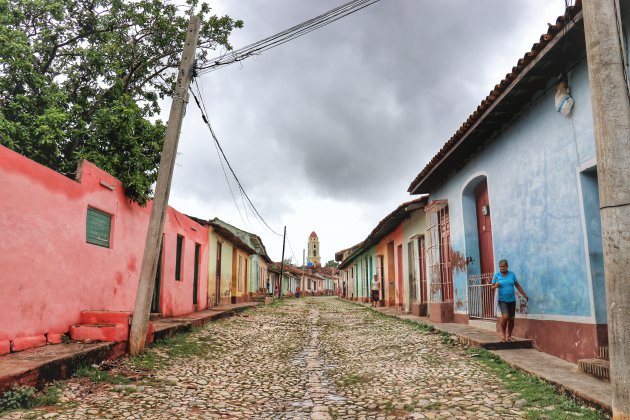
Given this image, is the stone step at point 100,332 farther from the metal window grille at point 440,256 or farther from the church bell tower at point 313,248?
the church bell tower at point 313,248

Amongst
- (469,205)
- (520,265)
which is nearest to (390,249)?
(469,205)

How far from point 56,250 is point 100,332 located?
1.22 metres

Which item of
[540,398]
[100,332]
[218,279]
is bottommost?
[540,398]

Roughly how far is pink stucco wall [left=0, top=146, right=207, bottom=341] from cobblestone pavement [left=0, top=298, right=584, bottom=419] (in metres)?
1.24

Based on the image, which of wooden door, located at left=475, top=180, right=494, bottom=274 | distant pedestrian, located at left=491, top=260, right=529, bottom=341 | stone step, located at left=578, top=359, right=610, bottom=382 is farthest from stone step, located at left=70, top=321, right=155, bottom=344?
wooden door, located at left=475, top=180, right=494, bottom=274

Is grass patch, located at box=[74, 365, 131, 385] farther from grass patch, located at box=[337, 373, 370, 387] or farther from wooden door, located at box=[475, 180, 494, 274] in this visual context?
wooden door, located at box=[475, 180, 494, 274]

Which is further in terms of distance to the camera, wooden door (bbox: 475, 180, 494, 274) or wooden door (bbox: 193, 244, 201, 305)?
wooden door (bbox: 193, 244, 201, 305)

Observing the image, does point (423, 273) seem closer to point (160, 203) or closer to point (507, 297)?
point (507, 297)

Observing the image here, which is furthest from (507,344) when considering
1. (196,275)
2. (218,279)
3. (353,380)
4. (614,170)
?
(218,279)

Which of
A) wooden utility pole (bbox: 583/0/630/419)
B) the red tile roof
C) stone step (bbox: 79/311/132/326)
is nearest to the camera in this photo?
wooden utility pole (bbox: 583/0/630/419)

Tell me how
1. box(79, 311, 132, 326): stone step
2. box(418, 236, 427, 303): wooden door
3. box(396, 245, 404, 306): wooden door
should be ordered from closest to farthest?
box(79, 311, 132, 326): stone step, box(418, 236, 427, 303): wooden door, box(396, 245, 404, 306): wooden door

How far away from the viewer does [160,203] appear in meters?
6.82

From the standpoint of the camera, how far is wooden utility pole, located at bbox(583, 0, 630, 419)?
2916 millimetres

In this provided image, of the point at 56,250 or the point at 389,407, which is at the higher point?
the point at 56,250
